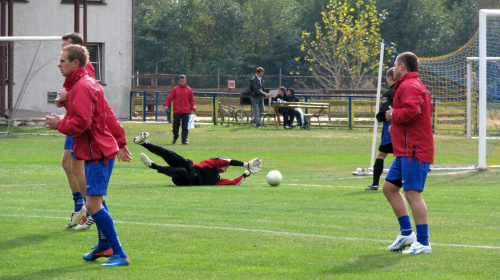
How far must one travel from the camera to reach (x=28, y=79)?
32.0 meters

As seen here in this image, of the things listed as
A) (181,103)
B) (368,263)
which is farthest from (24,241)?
(181,103)

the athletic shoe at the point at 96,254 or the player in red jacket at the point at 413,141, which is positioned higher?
the player in red jacket at the point at 413,141

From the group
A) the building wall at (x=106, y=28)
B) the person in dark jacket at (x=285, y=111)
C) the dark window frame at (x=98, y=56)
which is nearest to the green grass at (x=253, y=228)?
the person in dark jacket at (x=285, y=111)

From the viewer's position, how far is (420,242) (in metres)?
8.18

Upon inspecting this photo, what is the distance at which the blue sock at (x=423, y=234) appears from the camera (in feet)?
26.6

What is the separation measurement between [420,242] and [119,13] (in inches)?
1358

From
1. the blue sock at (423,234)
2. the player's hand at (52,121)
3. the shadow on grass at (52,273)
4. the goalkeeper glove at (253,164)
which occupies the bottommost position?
the shadow on grass at (52,273)

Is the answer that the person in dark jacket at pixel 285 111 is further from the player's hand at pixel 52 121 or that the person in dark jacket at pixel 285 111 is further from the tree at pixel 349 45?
the player's hand at pixel 52 121

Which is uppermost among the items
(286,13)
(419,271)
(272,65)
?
(286,13)

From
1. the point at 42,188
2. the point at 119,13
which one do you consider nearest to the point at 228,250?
the point at 42,188

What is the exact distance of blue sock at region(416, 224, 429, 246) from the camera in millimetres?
8109

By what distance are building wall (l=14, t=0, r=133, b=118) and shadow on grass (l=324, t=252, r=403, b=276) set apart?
32.5 m

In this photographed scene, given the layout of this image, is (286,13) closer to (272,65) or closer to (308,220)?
(272,65)

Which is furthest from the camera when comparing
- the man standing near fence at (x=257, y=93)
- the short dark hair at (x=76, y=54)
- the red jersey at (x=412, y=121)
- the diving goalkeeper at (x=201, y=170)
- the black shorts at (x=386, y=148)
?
the man standing near fence at (x=257, y=93)
